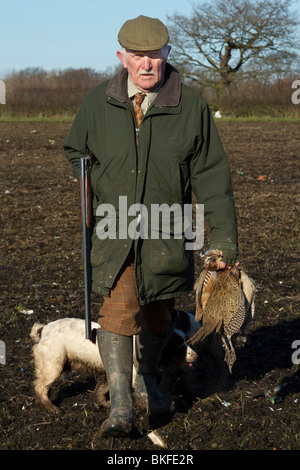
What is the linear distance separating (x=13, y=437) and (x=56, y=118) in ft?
90.6

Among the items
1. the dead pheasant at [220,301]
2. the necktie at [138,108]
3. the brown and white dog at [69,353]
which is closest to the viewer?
the necktie at [138,108]

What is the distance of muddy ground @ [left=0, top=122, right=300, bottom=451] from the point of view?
3.97 metres

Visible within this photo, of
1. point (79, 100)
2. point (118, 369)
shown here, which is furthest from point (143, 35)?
point (79, 100)

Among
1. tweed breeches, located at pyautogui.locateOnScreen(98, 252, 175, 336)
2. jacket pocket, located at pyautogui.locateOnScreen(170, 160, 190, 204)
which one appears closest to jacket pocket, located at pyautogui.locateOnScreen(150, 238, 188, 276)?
tweed breeches, located at pyautogui.locateOnScreen(98, 252, 175, 336)

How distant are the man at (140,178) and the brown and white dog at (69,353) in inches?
35.6

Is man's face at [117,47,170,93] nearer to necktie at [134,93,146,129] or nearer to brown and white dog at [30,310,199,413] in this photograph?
necktie at [134,93,146,129]

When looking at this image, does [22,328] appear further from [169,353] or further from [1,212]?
[1,212]

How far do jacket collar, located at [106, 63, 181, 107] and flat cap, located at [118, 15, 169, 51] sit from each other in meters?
0.20

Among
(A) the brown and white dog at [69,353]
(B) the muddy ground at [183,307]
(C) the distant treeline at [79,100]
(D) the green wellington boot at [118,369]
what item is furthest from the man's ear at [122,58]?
(C) the distant treeline at [79,100]

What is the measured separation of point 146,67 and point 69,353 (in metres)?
2.13

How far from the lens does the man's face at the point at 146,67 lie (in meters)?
3.59

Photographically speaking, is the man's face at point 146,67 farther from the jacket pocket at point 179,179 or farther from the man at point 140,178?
the jacket pocket at point 179,179

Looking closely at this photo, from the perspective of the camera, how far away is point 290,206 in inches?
416

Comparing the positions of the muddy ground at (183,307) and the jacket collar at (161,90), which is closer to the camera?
the jacket collar at (161,90)
